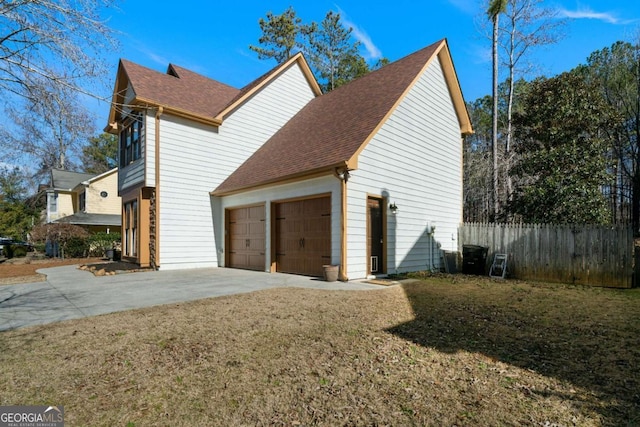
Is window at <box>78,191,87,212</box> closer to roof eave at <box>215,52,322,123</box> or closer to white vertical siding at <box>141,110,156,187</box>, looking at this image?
white vertical siding at <box>141,110,156,187</box>

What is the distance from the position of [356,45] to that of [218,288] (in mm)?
25157

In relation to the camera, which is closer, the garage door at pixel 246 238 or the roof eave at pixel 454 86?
the garage door at pixel 246 238

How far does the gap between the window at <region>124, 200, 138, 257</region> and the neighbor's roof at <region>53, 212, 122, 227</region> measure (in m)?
9.80

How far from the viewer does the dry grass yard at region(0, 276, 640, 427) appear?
2.58m

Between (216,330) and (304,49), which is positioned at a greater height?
(304,49)

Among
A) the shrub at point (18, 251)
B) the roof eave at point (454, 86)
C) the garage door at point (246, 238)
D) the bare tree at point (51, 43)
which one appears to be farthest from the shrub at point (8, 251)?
the roof eave at point (454, 86)

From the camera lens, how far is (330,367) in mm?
3363

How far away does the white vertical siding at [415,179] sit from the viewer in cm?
929

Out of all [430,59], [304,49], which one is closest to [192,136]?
[430,59]

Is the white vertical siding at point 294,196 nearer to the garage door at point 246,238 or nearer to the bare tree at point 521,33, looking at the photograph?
the garage door at point 246,238

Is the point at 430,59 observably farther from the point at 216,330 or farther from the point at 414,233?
the point at 216,330

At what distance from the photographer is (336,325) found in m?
4.72

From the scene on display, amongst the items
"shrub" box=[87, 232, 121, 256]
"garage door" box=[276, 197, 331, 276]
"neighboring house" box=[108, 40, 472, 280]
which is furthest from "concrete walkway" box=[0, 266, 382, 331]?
"shrub" box=[87, 232, 121, 256]

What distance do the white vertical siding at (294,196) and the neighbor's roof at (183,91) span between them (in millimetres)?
3282
